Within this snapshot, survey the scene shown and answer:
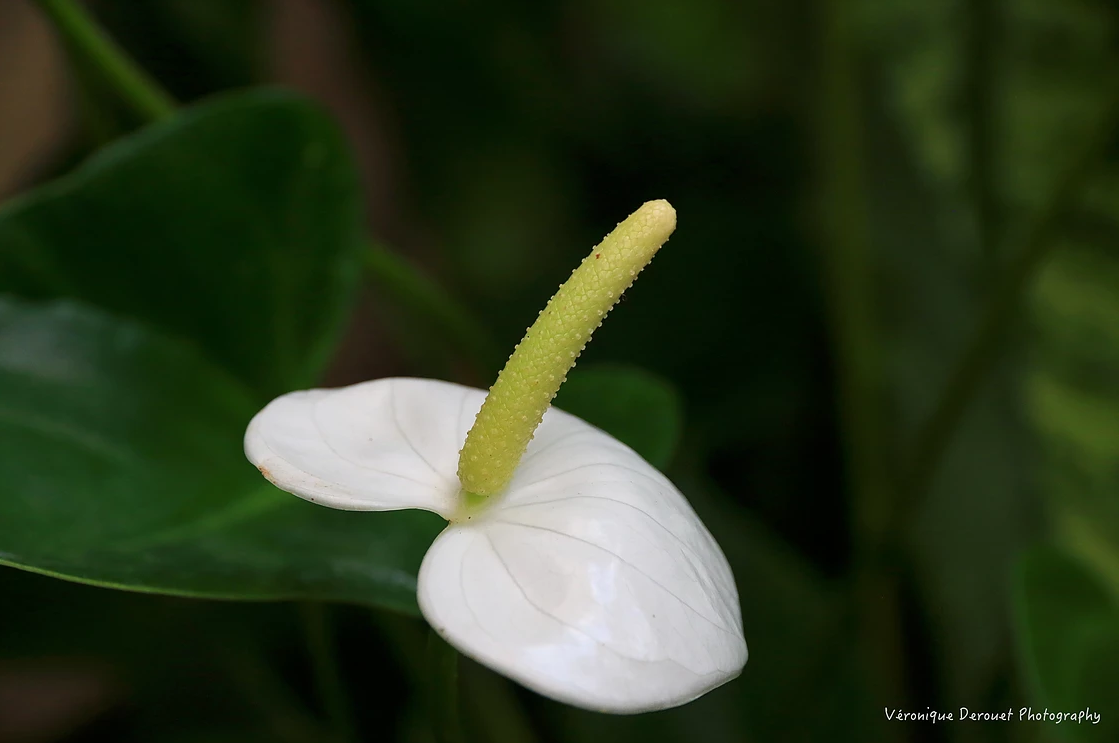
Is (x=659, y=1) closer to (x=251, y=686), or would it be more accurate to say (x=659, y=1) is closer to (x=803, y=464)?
(x=803, y=464)

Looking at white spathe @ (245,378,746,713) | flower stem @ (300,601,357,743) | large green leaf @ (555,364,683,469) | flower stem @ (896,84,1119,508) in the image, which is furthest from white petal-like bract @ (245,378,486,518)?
flower stem @ (896,84,1119,508)

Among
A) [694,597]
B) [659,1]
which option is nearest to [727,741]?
[694,597]

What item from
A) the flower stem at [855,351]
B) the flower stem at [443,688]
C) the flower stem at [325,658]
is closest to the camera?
the flower stem at [443,688]

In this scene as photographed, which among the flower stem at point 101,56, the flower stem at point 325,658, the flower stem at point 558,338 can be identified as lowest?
the flower stem at point 325,658

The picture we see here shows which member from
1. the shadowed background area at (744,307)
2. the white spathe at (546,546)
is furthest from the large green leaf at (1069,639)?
the white spathe at (546,546)

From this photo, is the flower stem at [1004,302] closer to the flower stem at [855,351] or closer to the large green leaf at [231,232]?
the flower stem at [855,351]

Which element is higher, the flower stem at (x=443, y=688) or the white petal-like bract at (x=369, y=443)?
the white petal-like bract at (x=369, y=443)

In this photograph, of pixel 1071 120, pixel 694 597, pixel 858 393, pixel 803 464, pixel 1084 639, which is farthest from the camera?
pixel 803 464
